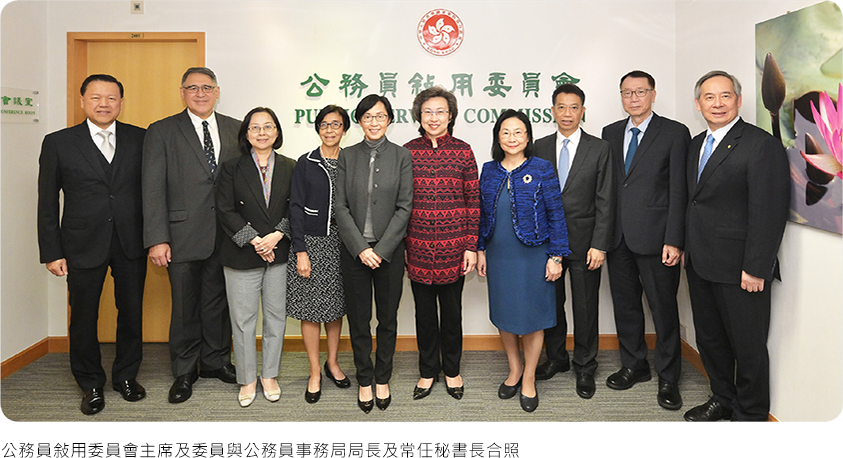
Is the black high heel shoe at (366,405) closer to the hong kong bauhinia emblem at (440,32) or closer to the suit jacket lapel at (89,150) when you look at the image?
the suit jacket lapel at (89,150)

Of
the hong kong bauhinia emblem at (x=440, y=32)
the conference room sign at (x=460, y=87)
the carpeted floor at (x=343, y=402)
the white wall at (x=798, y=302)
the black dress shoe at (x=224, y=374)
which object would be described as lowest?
the carpeted floor at (x=343, y=402)

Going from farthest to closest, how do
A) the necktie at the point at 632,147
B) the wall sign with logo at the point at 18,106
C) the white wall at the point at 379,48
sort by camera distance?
the white wall at the point at 379,48
the wall sign with logo at the point at 18,106
the necktie at the point at 632,147

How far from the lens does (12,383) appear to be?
3.25 m

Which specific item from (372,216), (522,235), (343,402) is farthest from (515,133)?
(343,402)

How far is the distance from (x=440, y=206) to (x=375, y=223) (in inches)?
13.9

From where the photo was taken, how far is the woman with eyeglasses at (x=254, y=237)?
2812mm

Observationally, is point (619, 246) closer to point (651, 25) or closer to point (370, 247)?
point (370, 247)

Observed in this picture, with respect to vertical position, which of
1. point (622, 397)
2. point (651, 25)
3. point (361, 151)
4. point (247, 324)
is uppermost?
point (651, 25)

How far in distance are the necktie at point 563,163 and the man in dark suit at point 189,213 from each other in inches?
75.5

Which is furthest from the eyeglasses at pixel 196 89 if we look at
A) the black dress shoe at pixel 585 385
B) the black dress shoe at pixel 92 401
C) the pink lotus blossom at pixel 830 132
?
the pink lotus blossom at pixel 830 132

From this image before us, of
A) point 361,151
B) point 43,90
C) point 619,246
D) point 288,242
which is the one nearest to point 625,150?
point 619,246

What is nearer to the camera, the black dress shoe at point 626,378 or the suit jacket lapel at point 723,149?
the suit jacket lapel at point 723,149

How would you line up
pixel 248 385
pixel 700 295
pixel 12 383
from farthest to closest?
pixel 12 383, pixel 248 385, pixel 700 295

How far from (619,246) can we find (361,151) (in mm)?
1623
